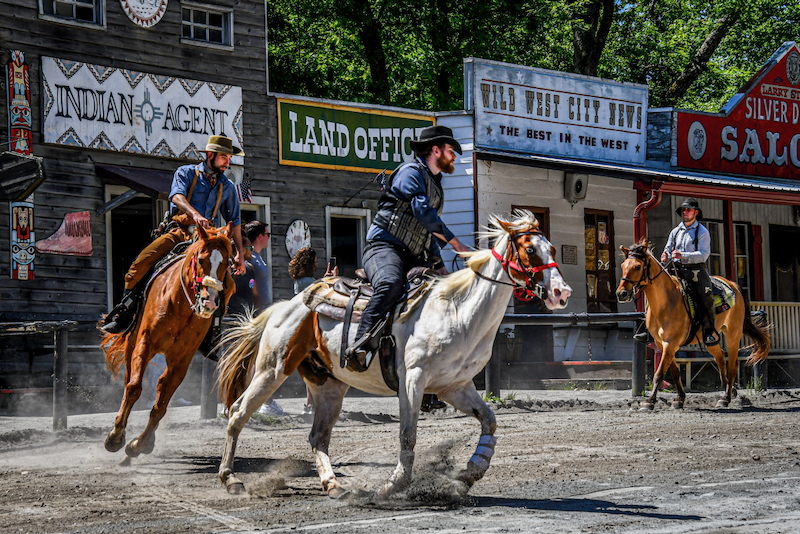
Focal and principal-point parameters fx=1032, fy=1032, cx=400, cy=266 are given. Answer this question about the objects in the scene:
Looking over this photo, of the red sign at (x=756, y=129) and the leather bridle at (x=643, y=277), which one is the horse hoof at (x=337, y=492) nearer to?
the leather bridle at (x=643, y=277)

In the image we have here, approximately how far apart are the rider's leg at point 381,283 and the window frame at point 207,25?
11587 mm

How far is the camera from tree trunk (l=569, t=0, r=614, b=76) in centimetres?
3034

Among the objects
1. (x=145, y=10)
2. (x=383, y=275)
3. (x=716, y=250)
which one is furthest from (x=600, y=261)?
(x=383, y=275)

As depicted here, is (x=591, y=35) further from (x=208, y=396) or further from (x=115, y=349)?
(x=115, y=349)

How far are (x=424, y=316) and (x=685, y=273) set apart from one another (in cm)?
873

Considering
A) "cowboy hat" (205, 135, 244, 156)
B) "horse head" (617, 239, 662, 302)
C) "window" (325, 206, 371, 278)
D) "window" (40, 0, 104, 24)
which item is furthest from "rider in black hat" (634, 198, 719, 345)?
"window" (40, 0, 104, 24)

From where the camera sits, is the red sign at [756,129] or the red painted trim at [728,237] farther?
the red sign at [756,129]

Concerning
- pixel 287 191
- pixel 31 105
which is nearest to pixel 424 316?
pixel 31 105

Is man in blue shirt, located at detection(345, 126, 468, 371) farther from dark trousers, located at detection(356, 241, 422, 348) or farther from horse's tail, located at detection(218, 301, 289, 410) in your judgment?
horse's tail, located at detection(218, 301, 289, 410)

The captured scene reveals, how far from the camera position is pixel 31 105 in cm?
1581

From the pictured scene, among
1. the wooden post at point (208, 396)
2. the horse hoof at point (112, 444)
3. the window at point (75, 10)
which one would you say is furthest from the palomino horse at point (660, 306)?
the window at point (75, 10)

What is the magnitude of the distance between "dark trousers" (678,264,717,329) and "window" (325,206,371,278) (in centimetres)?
693

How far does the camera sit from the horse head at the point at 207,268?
26.4 feet

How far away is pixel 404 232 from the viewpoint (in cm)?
732
